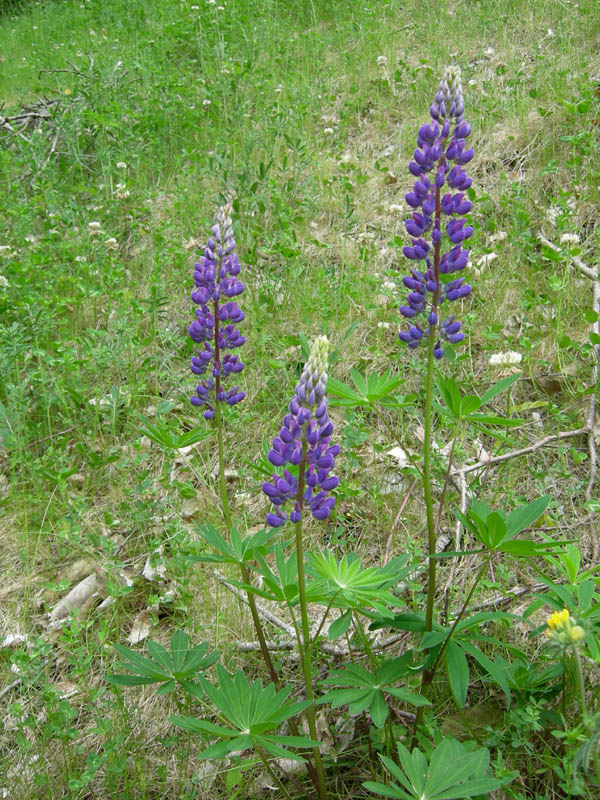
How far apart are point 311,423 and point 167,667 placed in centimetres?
83

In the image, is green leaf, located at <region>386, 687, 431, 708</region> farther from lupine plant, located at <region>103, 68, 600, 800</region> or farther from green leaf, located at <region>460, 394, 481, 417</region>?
green leaf, located at <region>460, 394, 481, 417</region>

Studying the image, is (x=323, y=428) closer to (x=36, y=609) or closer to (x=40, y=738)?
(x=40, y=738)

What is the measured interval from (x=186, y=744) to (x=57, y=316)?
2.98 metres

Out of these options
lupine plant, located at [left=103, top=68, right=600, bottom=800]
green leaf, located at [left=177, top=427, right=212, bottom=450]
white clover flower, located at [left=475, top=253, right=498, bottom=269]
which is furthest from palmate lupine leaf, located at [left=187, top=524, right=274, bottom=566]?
white clover flower, located at [left=475, top=253, right=498, bottom=269]

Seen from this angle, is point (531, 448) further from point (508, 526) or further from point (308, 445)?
point (308, 445)

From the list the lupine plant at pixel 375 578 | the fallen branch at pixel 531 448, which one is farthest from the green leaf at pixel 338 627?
Answer: the fallen branch at pixel 531 448

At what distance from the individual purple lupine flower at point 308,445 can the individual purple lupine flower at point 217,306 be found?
60 centimetres

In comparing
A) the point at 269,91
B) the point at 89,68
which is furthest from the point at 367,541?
the point at 89,68

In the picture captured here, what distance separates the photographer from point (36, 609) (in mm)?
2777

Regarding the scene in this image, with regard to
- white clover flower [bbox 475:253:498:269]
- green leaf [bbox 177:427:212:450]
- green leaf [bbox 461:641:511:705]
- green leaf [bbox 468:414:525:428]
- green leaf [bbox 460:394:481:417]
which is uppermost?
green leaf [bbox 460:394:481:417]

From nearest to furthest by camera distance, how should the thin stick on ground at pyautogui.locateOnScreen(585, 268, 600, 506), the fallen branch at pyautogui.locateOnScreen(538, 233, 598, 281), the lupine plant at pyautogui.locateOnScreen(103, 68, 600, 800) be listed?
1. the lupine plant at pyautogui.locateOnScreen(103, 68, 600, 800)
2. the thin stick on ground at pyautogui.locateOnScreen(585, 268, 600, 506)
3. the fallen branch at pyautogui.locateOnScreen(538, 233, 598, 281)

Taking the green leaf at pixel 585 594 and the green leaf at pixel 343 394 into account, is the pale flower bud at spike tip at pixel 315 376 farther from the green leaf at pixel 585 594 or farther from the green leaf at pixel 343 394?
the green leaf at pixel 585 594

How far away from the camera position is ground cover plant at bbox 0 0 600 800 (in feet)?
5.94

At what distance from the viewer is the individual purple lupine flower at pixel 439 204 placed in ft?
6.01
